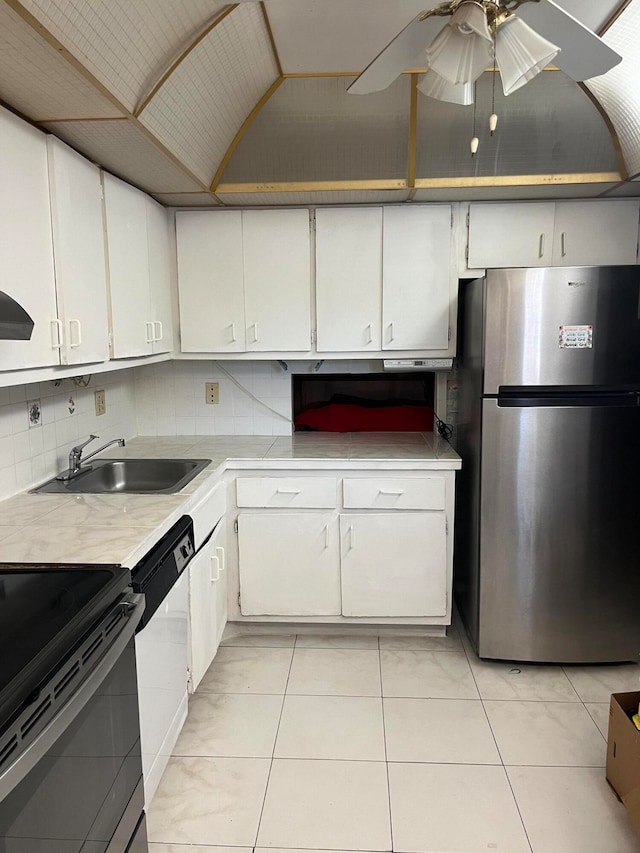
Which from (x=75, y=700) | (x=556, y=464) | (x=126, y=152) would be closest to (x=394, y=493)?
(x=556, y=464)

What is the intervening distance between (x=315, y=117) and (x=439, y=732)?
2576 millimetres

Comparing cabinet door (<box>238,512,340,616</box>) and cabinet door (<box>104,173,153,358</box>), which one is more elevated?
cabinet door (<box>104,173,153,358</box>)

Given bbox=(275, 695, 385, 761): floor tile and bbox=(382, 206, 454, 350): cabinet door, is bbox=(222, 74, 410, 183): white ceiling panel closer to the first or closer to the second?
bbox=(382, 206, 454, 350): cabinet door

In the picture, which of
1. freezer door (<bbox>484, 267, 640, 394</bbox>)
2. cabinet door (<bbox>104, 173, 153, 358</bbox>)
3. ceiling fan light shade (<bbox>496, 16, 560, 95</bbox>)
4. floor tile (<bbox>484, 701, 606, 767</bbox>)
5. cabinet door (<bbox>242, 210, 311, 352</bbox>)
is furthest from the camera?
cabinet door (<bbox>242, 210, 311, 352</bbox>)

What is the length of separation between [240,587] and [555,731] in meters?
1.47

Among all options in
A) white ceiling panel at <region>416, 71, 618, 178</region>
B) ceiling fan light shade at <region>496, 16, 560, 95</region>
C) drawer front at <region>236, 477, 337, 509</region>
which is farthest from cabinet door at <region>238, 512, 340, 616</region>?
ceiling fan light shade at <region>496, 16, 560, 95</region>

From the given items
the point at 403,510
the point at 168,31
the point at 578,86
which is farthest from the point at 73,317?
the point at 578,86

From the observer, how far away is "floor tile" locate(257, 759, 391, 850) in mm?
1799

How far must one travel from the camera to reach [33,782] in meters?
1.00

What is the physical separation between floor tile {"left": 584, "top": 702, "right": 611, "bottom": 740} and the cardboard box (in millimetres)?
298

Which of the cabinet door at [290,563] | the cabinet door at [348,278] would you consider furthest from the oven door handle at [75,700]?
the cabinet door at [348,278]

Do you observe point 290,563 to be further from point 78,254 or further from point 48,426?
point 78,254

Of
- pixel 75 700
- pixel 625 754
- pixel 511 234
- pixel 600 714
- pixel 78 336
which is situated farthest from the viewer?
pixel 511 234

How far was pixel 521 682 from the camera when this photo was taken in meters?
2.58
